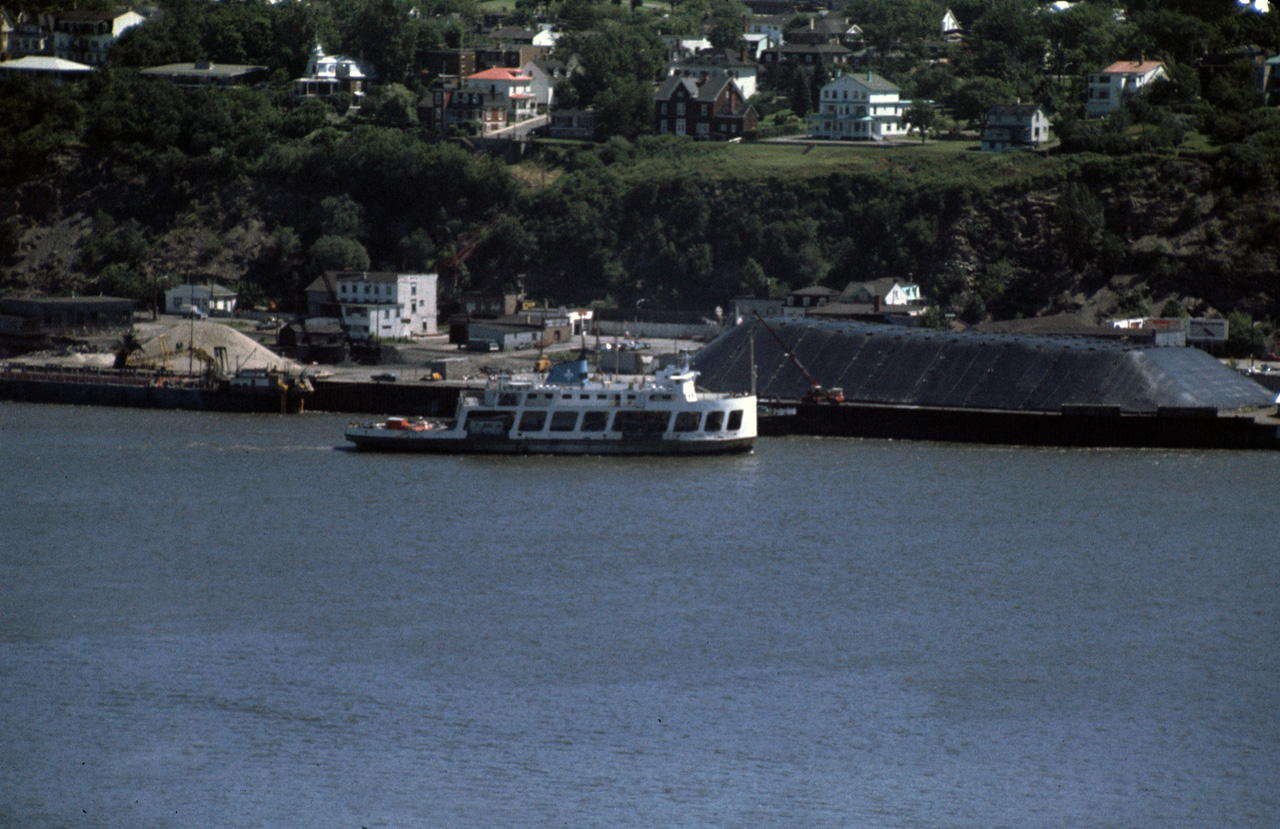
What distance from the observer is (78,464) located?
5553 centimetres

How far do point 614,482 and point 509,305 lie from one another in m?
35.8

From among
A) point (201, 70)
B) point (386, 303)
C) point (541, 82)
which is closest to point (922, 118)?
point (541, 82)

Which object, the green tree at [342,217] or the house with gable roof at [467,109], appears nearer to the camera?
the green tree at [342,217]

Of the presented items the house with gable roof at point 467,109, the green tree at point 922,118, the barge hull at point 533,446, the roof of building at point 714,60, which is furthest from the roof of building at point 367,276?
the roof of building at point 714,60

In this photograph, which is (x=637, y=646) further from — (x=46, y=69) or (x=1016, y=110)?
(x=46, y=69)

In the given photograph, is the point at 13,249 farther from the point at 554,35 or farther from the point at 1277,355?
the point at 1277,355

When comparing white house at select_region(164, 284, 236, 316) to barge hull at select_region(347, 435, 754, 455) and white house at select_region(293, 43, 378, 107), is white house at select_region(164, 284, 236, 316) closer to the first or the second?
white house at select_region(293, 43, 378, 107)

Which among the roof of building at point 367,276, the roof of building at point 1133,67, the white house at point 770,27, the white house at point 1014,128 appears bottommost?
the roof of building at point 367,276

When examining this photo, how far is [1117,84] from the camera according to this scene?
99750mm

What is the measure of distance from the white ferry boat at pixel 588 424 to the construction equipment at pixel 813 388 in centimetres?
664

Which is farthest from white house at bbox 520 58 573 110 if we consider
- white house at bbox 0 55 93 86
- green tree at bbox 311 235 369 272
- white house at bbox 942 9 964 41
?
white house at bbox 942 9 964 41

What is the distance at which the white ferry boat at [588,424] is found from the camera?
190ft

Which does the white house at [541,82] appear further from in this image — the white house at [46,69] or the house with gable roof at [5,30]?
the house with gable roof at [5,30]

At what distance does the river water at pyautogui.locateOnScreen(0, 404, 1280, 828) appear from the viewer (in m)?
29.7
